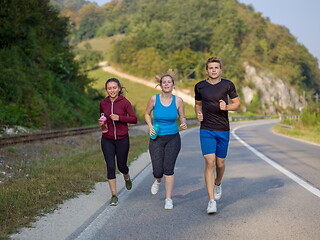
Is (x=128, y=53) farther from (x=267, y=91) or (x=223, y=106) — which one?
(x=223, y=106)

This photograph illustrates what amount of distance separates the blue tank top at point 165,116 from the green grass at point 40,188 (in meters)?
1.82

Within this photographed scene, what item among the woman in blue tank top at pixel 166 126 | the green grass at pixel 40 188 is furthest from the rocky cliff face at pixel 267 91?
the woman in blue tank top at pixel 166 126

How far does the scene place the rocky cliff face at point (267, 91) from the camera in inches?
3484

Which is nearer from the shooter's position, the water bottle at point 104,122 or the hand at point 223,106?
the hand at point 223,106

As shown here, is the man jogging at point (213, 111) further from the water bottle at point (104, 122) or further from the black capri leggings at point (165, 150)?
the water bottle at point (104, 122)

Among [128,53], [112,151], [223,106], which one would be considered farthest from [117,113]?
[128,53]

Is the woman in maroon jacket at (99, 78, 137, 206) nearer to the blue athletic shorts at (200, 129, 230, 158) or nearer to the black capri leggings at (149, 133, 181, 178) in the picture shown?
the black capri leggings at (149, 133, 181, 178)

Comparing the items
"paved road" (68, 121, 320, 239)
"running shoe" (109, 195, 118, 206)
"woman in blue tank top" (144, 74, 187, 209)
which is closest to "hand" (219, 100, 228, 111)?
"woman in blue tank top" (144, 74, 187, 209)

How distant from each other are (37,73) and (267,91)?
73.6 m

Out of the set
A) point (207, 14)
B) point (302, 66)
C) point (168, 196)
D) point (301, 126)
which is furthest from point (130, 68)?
point (168, 196)

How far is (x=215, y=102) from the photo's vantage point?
6.09 metres

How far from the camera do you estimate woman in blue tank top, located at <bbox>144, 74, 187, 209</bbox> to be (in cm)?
637

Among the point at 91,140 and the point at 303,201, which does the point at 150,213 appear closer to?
the point at 303,201

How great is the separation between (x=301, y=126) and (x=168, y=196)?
90.2 ft
